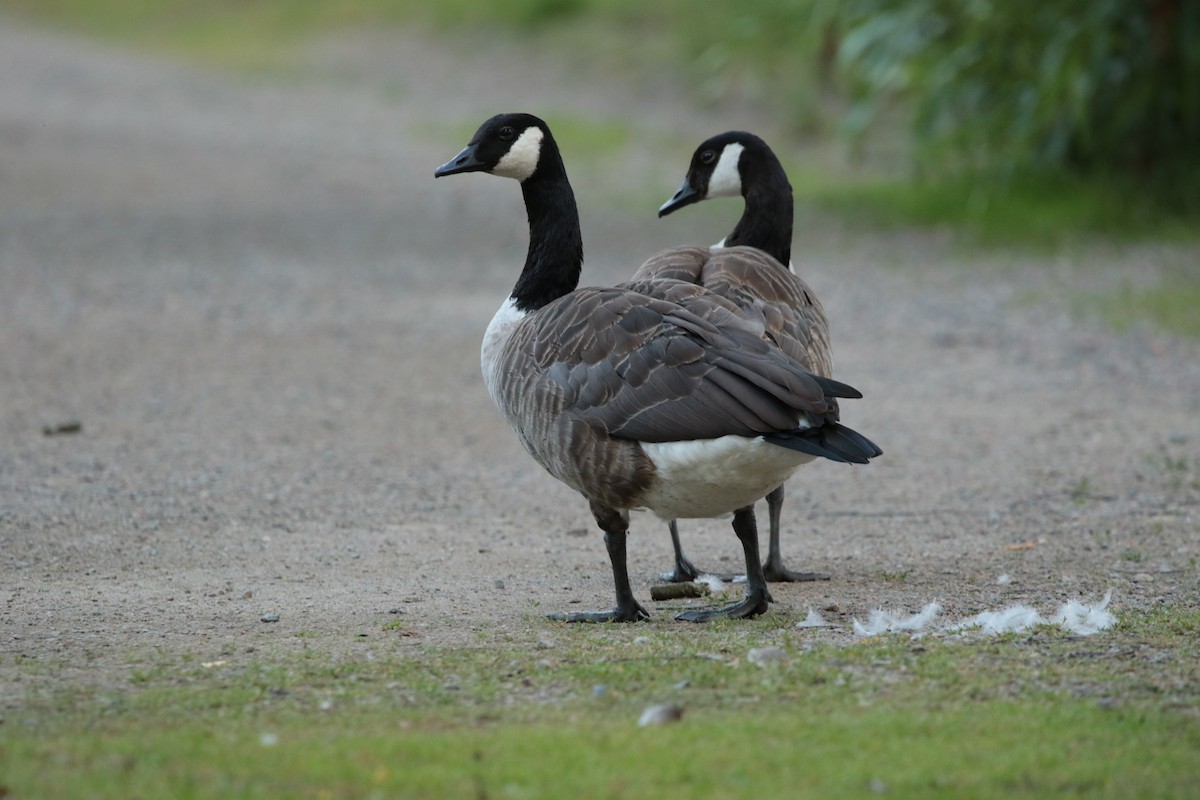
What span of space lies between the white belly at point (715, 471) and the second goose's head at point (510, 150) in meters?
1.69

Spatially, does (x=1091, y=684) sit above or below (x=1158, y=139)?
below

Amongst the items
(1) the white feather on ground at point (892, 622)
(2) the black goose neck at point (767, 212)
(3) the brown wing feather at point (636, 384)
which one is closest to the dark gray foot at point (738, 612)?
(1) the white feather on ground at point (892, 622)

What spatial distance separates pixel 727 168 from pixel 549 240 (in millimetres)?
1655

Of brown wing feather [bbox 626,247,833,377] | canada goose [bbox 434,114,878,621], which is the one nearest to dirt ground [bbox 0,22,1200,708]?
canada goose [bbox 434,114,878,621]

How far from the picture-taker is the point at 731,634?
4.88 metres

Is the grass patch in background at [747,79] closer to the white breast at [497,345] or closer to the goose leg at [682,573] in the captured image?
the goose leg at [682,573]

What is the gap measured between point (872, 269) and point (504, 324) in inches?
324

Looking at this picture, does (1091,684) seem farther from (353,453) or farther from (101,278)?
(101,278)

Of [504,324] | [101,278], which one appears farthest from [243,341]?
[504,324]

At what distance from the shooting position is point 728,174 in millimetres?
7461

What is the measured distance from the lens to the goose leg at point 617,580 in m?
5.17

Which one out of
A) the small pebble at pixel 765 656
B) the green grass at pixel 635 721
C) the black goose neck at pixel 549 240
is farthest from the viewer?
the black goose neck at pixel 549 240

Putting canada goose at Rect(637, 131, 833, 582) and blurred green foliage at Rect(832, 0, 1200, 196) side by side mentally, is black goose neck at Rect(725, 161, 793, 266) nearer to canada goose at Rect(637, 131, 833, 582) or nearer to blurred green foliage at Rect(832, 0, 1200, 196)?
canada goose at Rect(637, 131, 833, 582)

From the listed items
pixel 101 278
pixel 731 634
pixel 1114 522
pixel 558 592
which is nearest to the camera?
pixel 731 634
